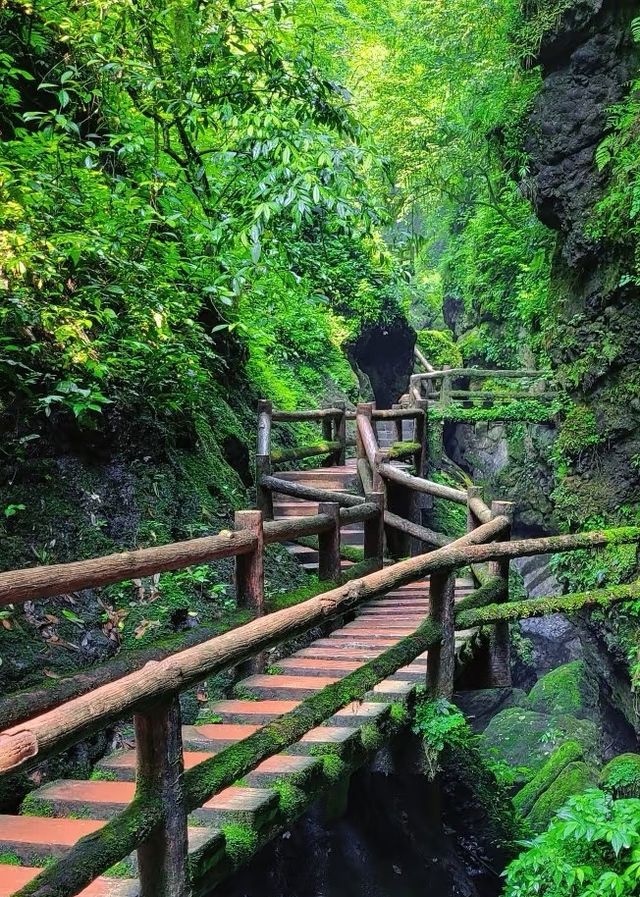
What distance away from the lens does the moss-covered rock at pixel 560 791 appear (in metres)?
7.20

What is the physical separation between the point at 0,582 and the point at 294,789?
1528 mm

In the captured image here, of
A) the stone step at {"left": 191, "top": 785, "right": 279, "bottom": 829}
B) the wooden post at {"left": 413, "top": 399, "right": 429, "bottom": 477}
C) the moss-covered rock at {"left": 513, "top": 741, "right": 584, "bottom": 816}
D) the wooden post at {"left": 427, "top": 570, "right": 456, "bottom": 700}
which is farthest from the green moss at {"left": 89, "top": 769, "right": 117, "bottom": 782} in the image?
the wooden post at {"left": 413, "top": 399, "right": 429, "bottom": 477}

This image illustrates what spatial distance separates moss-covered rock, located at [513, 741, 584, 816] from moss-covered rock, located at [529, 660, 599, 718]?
15.2ft

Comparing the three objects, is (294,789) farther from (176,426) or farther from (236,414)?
(236,414)

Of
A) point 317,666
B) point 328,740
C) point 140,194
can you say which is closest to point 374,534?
point 317,666

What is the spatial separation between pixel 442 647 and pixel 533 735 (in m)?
9.83

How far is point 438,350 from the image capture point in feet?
85.6

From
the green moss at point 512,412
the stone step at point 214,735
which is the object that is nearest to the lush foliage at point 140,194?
the stone step at point 214,735

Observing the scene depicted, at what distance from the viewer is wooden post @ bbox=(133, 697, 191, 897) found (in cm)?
228

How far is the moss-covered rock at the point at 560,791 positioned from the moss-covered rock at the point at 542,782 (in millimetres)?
140

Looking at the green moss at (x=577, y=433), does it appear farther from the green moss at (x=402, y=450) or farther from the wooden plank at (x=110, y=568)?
the wooden plank at (x=110, y=568)

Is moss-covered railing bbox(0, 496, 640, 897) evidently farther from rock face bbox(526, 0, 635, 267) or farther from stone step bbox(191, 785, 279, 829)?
rock face bbox(526, 0, 635, 267)

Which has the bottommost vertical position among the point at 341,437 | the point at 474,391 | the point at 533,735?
the point at 533,735

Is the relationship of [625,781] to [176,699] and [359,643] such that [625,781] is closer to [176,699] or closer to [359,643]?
[359,643]
